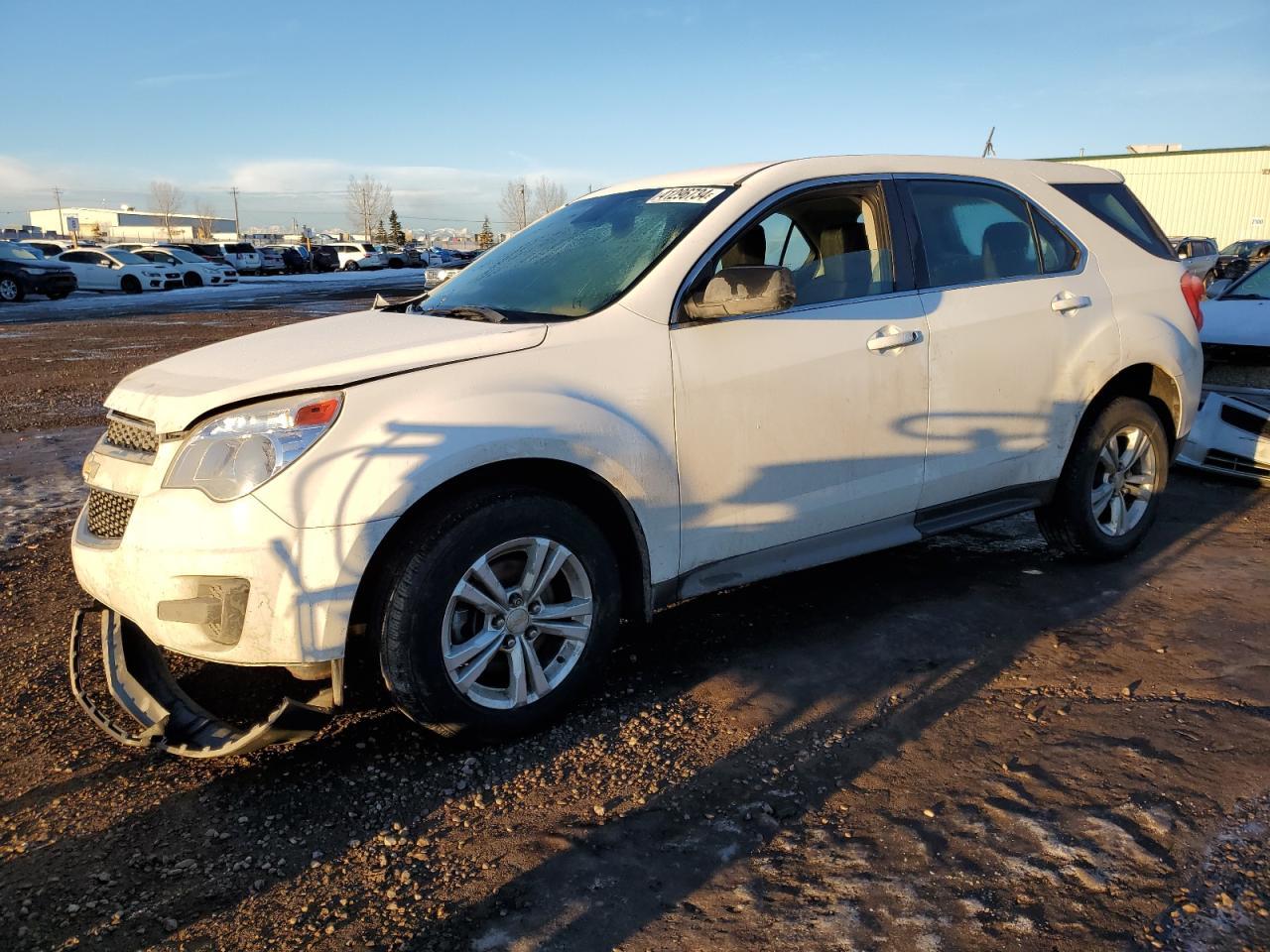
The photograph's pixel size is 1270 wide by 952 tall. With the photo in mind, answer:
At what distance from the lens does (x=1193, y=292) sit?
4891mm

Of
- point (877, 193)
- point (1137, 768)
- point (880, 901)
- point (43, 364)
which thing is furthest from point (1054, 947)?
point (43, 364)

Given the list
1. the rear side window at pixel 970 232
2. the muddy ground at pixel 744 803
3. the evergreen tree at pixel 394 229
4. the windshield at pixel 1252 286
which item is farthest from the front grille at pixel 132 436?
the evergreen tree at pixel 394 229

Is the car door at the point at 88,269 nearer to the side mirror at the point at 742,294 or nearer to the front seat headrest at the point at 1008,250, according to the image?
the front seat headrest at the point at 1008,250

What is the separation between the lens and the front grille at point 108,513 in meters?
2.98

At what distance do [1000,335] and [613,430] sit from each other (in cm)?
192

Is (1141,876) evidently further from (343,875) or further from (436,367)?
(436,367)

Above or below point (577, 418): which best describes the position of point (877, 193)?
above

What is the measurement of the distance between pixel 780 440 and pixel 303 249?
57568mm

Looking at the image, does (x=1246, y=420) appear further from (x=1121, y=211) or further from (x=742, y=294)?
(x=742, y=294)

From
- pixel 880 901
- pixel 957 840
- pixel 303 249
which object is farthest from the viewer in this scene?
pixel 303 249

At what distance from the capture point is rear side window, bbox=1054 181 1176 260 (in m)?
4.70

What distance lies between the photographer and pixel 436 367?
119 inches

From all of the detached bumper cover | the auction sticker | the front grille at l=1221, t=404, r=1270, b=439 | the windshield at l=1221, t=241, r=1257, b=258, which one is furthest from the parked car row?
the windshield at l=1221, t=241, r=1257, b=258

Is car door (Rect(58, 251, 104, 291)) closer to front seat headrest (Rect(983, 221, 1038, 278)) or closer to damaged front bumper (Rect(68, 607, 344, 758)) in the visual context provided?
damaged front bumper (Rect(68, 607, 344, 758))
